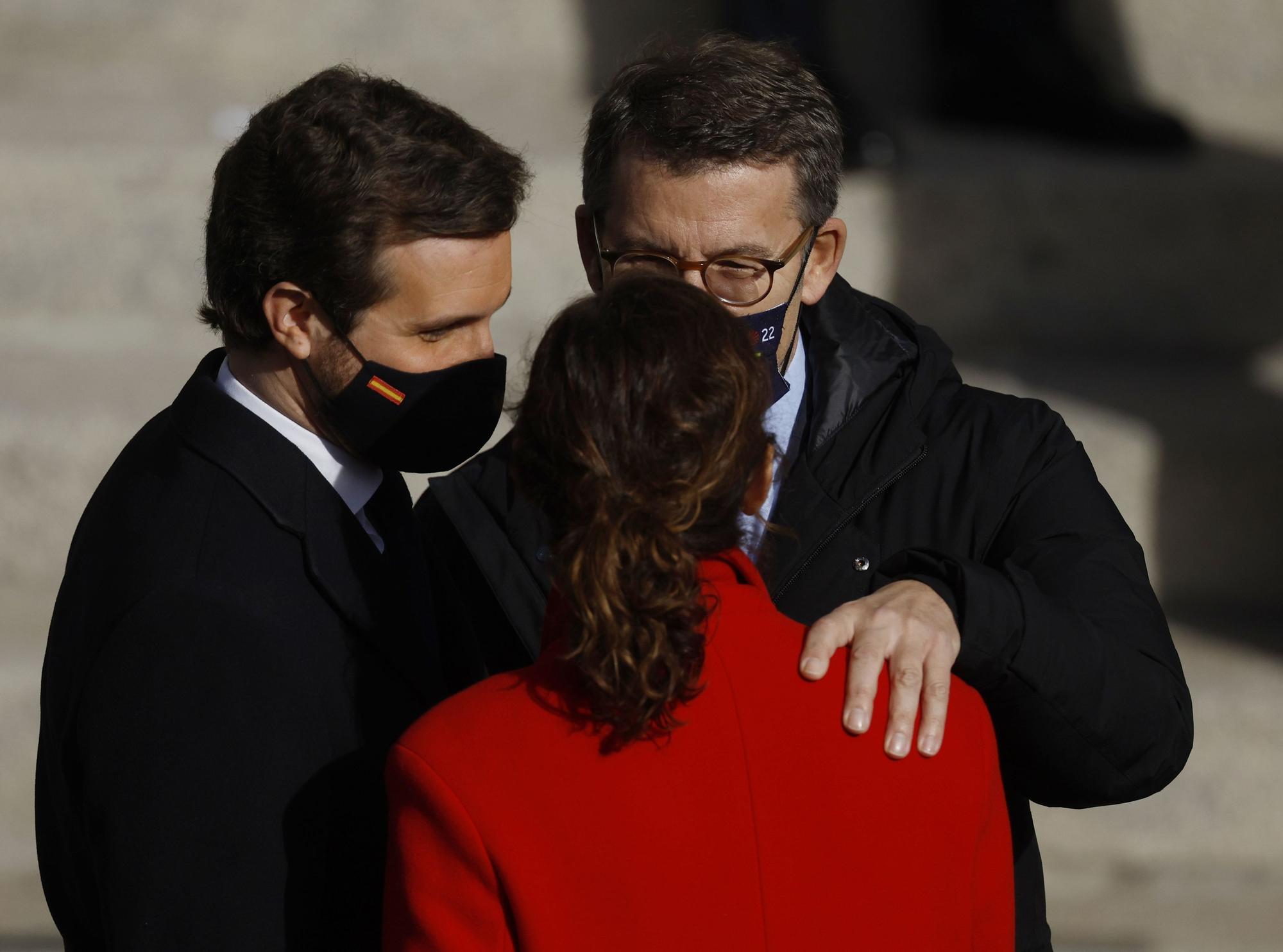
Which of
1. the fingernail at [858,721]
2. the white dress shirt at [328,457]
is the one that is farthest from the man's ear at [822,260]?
the fingernail at [858,721]

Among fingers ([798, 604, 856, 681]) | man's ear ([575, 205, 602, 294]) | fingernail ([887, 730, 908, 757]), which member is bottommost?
fingernail ([887, 730, 908, 757])

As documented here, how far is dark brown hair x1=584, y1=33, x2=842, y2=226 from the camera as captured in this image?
1.88 m

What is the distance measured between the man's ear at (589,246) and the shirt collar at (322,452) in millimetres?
487

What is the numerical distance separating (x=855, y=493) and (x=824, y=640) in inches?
24.0

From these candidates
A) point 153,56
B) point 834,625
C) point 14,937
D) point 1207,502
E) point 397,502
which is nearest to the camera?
point 834,625

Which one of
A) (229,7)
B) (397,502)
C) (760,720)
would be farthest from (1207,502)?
(229,7)

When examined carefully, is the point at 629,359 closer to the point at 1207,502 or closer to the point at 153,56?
the point at 1207,502

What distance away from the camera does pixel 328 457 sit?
158cm

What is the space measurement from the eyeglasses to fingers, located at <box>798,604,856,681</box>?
0.74m

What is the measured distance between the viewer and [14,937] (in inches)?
126

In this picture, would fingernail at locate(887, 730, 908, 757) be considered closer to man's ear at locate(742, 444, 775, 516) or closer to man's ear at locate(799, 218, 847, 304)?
man's ear at locate(742, 444, 775, 516)

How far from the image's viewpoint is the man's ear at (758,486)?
1.18m

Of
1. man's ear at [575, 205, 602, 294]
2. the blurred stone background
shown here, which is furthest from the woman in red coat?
the blurred stone background

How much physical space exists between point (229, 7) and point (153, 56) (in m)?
0.35
